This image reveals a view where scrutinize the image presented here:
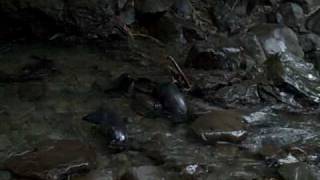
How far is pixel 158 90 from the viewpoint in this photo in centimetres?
375

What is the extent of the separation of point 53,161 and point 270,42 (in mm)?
2614

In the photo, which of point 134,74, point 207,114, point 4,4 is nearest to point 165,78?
point 134,74

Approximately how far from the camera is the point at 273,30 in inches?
201

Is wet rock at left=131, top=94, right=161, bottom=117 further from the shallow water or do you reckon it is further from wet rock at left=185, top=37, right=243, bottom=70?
wet rock at left=185, top=37, right=243, bottom=70

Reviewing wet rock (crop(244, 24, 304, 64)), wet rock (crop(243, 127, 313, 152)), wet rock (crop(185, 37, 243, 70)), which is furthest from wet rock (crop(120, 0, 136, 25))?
wet rock (crop(243, 127, 313, 152))

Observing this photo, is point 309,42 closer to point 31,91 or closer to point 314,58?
point 314,58

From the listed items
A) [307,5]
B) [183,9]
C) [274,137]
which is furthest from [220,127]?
[307,5]

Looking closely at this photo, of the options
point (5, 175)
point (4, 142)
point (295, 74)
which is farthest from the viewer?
point (295, 74)

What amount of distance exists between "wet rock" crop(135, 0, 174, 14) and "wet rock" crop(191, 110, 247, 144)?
1.70 metres

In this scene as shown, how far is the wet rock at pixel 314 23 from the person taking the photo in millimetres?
5539

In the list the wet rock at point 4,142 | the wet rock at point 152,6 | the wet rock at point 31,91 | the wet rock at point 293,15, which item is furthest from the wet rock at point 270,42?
the wet rock at point 4,142

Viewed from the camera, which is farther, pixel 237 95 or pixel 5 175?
pixel 237 95

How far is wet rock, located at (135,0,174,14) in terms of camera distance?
16.6ft

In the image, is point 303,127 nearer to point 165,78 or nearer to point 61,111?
point 165,78
